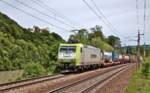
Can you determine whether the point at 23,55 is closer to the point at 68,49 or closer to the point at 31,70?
the point at 68,49

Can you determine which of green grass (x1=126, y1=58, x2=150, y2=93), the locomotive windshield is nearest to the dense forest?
the locomotive windshield

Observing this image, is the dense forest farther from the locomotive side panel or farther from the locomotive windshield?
the locomotive windshield

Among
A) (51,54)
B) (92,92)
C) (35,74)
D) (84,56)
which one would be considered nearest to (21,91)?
(92,92)

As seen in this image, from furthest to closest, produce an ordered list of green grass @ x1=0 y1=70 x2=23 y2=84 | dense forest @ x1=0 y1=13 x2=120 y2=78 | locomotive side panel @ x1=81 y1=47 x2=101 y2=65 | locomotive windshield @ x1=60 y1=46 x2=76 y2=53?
locomotive side panel @ x1=81 y1=47 x2=101 y2=65 → locomotive windshield @ x1=60 y1=46 x2=76 y2=53 → dense forest @ x1=0 y1=13 x2=120 y2=78 → green grass @ x1=0 y1=70 x2=23 y2=84

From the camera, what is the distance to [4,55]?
42.5 metres

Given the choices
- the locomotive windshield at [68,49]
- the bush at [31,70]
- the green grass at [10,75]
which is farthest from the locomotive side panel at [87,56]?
the green grass at [10,75]

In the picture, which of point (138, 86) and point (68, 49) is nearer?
point (138, 86)

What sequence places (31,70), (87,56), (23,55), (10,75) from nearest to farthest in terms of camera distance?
(31,70), (10,75), (23,55), (87,56)

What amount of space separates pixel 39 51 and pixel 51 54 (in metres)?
1.91

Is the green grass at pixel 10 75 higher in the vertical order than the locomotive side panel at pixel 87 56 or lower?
lower

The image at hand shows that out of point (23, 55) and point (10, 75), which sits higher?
point (23, 55)

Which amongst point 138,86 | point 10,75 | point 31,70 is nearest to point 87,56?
point 31,70

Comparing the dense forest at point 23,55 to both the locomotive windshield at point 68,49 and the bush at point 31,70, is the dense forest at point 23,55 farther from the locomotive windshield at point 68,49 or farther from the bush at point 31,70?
the locomotive windshield at point 68,49

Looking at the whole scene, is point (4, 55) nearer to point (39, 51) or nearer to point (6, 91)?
point (39, 51)
